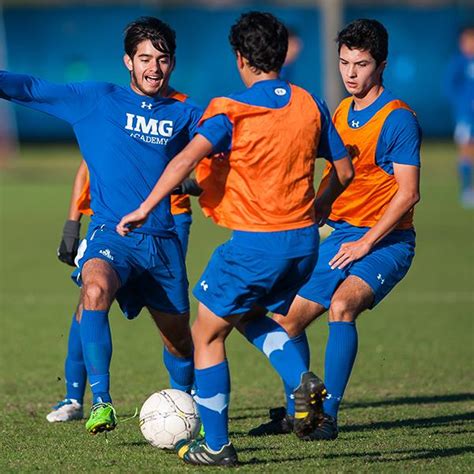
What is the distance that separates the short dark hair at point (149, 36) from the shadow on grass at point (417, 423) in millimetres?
2474

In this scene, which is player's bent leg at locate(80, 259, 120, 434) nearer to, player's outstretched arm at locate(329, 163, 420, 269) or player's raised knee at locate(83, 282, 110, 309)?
player's raised knee at locate(83, 282, 110, 309)

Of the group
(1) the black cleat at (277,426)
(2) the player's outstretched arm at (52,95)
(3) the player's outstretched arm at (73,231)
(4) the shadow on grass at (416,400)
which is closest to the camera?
(2) the player's outstretched arm at (52,95)

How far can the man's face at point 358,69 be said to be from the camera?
22.3 ft

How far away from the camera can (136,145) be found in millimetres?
6707

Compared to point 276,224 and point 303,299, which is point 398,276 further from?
point 276,224

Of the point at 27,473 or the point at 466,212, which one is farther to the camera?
the point at 466,212

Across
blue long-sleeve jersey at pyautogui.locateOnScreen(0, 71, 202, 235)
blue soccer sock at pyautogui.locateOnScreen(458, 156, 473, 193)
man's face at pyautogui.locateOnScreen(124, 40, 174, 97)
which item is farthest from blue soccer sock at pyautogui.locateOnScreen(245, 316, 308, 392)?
blue soccer sock at pyautogui.locateOnScreen(458, 156, 473, 193)

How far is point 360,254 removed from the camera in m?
6.64

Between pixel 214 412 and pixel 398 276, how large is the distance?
1.69 metres

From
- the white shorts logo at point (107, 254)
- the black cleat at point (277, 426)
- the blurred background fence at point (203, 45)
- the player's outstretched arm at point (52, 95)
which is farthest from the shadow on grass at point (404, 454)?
the blurred background fence at point (203, 45)

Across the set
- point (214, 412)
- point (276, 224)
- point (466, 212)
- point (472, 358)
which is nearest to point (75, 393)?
point (214, 412)

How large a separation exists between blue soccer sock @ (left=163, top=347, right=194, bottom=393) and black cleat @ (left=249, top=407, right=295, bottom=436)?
1.64ft

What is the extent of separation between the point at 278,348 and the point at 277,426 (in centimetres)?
127

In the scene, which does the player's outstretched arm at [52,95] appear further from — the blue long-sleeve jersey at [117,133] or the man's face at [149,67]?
the man's face at [149,67]
